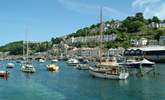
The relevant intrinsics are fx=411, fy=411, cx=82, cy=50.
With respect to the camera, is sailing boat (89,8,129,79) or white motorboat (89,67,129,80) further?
sailing boat (89,8,129,79)

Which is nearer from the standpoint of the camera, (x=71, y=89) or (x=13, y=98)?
(x=13, y=98)

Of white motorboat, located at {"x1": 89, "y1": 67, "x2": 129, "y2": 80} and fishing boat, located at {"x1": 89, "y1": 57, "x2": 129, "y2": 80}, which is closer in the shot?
white motorboat, located at {"x1": 89, "y1": 67, "x2": 129, "y2": 80}

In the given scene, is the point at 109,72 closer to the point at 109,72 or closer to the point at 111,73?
the point at 109,72

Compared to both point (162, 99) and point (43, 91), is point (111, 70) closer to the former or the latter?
point (43, 91)

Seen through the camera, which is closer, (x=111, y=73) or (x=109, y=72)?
(x=111, y=73)

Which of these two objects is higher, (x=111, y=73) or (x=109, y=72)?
(x=109, y=72)

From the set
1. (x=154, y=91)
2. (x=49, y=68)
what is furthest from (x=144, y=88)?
(x=49, y=68)

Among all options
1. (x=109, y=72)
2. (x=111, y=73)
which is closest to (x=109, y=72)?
(x=109, y=72)

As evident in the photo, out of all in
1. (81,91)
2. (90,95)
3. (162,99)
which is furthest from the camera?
(81,91)

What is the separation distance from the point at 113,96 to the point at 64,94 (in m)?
8.31

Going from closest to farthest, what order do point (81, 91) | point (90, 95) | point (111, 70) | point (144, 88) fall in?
point (90, 95) < point (81, 91) < point (144, 88) < point (111, 70)

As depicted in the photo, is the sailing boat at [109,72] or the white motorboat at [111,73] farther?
the sailing boat at [109,72]

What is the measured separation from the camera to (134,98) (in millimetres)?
63188

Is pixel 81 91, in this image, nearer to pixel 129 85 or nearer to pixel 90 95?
pixel 90 95
